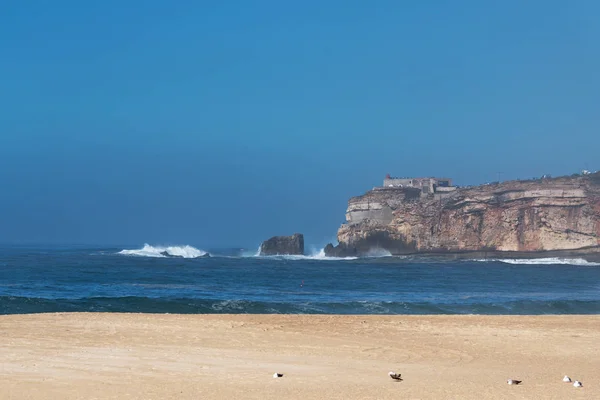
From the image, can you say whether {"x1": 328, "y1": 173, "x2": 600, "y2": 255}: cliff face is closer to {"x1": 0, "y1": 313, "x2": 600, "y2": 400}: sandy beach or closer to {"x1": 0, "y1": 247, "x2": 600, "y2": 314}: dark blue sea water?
{"x1": 0, "y1": 247, "x2": 600, "y2": 314}: dark blue sea water

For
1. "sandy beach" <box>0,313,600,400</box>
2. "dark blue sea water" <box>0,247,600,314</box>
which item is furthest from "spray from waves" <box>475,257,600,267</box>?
→ "sandy beach" <box>0,313,600,400</box>

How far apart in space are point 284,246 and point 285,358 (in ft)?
332

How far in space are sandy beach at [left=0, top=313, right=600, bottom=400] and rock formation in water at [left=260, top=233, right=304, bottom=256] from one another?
9195 centimetres

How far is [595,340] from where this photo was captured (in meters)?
20.3

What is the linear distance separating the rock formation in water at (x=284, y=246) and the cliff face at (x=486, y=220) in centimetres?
694

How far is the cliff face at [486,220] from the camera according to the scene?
9456 centimetres

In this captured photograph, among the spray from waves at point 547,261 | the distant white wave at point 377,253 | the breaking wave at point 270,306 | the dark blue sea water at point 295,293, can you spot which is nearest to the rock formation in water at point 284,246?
the distant white wave at point 377,253

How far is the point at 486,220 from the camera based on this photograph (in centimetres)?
9906

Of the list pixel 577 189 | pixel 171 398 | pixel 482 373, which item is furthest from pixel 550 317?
pixel 577 189

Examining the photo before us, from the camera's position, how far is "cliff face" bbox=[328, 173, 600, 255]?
94.6 m

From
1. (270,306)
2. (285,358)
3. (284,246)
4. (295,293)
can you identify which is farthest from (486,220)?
(285,358)

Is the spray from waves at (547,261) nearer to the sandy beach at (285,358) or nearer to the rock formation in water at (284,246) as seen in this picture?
the rock formation in water at (284,246)

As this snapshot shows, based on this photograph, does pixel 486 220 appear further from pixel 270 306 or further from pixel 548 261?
pixel 270 306

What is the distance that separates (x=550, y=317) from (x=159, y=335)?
14.8 meters
